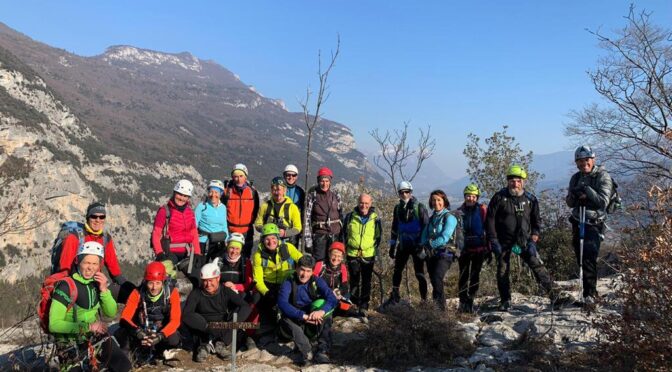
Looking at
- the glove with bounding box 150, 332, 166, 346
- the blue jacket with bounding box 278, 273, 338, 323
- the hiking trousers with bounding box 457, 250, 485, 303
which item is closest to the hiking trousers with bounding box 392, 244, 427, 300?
the hiking trousers with bounding box 457, 250, 485, 303

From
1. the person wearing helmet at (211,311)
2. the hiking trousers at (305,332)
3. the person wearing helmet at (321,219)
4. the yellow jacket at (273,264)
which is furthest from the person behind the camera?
the person wearing helmet at (321,219)

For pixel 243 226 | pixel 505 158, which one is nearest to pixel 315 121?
pixel 243 226

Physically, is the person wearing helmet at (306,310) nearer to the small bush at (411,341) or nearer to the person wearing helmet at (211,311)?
the small bush at (411,341)

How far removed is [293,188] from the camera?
8.38 m

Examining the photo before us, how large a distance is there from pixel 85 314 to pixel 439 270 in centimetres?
508

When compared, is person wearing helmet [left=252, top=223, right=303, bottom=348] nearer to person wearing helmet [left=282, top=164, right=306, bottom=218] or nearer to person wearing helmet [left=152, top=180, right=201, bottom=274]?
person wearing helmet [left=152, top=180, right=201, bottom=274]

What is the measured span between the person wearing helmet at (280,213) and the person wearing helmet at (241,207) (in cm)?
30

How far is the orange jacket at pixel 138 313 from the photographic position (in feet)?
18.7

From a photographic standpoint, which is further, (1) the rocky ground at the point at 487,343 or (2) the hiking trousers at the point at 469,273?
(2) the hiking trousers at the point at 469,273

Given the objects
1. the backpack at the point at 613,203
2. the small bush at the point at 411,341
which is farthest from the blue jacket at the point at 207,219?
the backpack at the point at 613,203

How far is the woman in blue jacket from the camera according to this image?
6996mm

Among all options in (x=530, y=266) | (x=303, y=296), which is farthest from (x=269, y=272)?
(x=530, y=266)

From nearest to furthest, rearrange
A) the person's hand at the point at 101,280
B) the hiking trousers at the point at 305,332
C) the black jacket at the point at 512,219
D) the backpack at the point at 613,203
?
1. the person's hand at the point at 101,280
2. the hiking trousers at the point at 305,332
3. the backpack at the point at 613,203
4. the black jacket at the point at 512,219

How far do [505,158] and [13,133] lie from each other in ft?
372
